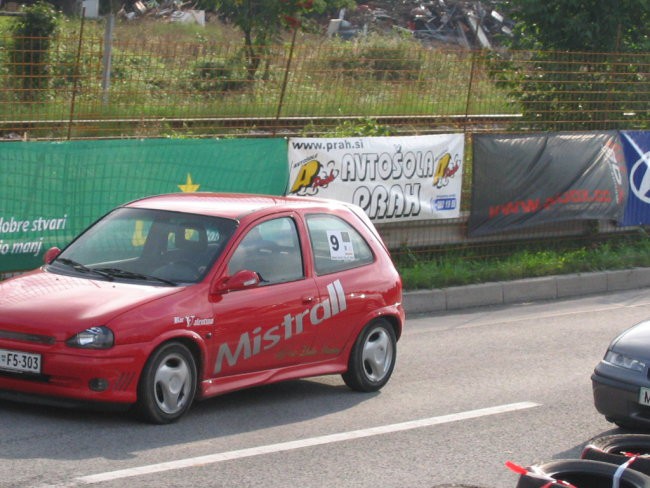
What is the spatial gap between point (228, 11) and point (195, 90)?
96.5 feet

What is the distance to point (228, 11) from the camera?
41531 millimetres

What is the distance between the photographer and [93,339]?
7.35 metres

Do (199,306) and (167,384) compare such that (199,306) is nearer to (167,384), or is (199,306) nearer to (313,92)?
(167,384)

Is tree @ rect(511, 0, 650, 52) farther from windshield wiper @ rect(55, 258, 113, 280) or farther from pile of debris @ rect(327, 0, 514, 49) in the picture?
pile of debris @ rect(327, 0, 514, 49)

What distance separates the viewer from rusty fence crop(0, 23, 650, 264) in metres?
11.9

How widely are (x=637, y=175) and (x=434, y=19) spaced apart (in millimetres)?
36698

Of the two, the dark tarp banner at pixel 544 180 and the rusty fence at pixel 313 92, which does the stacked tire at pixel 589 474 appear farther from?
the dark tarp banner at pixel 544 180

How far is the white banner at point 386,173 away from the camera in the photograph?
13344 mm

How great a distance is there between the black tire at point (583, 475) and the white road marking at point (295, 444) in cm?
221

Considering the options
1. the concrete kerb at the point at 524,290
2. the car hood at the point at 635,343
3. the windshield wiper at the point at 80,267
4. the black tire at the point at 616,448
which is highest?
the windshield wiper at the point at 80,267

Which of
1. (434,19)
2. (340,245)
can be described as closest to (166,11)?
(434,19)

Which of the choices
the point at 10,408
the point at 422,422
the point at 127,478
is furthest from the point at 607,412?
the point at 10,408

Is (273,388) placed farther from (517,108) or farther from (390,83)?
(517,108)

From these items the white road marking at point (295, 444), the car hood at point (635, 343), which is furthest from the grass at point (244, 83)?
the car hood at point (635, 343)
